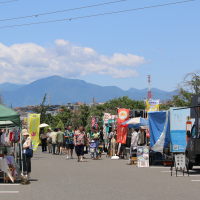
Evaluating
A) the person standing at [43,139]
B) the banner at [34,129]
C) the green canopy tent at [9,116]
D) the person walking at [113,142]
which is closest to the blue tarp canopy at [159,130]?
the person walking at [113,142]

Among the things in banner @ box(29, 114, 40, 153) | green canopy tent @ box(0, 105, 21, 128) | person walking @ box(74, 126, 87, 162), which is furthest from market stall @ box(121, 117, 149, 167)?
green canopy tent @ box(0, 105, 21, 128)

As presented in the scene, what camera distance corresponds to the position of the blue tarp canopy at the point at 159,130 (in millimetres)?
17234

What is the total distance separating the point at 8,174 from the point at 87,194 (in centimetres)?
358

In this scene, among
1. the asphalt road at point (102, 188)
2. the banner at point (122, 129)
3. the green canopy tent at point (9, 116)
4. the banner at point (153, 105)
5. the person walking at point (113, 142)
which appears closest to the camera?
the asphalt road at point (102, 188)

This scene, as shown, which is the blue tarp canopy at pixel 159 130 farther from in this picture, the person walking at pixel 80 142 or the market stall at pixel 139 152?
the person walking at pixel 80 142

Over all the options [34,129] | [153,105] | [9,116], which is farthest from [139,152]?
[34,129]

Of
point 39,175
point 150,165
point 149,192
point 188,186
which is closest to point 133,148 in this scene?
point 150,165

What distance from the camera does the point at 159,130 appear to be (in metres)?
17.8

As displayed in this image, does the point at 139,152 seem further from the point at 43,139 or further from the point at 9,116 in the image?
the point at 43,139

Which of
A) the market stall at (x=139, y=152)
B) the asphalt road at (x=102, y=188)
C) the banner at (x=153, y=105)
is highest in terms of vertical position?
the banner at (x=153, y=105)

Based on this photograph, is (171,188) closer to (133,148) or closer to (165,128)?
(165,128)

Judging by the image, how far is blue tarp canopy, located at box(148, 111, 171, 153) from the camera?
56.5ft

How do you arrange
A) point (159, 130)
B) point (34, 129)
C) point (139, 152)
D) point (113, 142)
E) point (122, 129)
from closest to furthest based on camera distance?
point (139, 152) → point (159, 130) → point (122, 129) → point (113, 142) → point (34, 129)

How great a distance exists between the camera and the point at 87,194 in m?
8.83
